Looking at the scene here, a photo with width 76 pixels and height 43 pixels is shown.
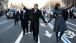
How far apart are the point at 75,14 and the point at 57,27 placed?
31.8 metres

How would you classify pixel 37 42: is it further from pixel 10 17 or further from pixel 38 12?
pixel 10 17

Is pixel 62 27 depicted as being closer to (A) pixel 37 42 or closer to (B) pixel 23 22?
(A) pixel 37 42

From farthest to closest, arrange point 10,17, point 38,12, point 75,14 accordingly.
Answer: point 10,17 < point 75,14 < point 38,12

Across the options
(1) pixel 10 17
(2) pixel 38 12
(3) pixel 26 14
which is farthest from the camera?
(1) pixel 10 17

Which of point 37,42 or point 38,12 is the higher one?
point 38,12

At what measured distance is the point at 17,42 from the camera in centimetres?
1100

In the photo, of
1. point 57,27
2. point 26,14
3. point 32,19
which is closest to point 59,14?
point 57,27

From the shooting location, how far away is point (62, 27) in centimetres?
1070

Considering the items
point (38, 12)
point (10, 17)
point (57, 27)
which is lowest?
point (10, 17)

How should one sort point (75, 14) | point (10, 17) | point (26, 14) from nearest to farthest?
point (26, 14), point (75, 14), point (10, 17)

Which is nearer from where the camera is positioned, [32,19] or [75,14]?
[32,19]

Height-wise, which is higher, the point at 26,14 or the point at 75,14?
the point at 26,14

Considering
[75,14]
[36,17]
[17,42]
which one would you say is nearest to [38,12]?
[36,17]

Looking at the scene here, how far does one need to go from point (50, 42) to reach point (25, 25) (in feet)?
12.6
